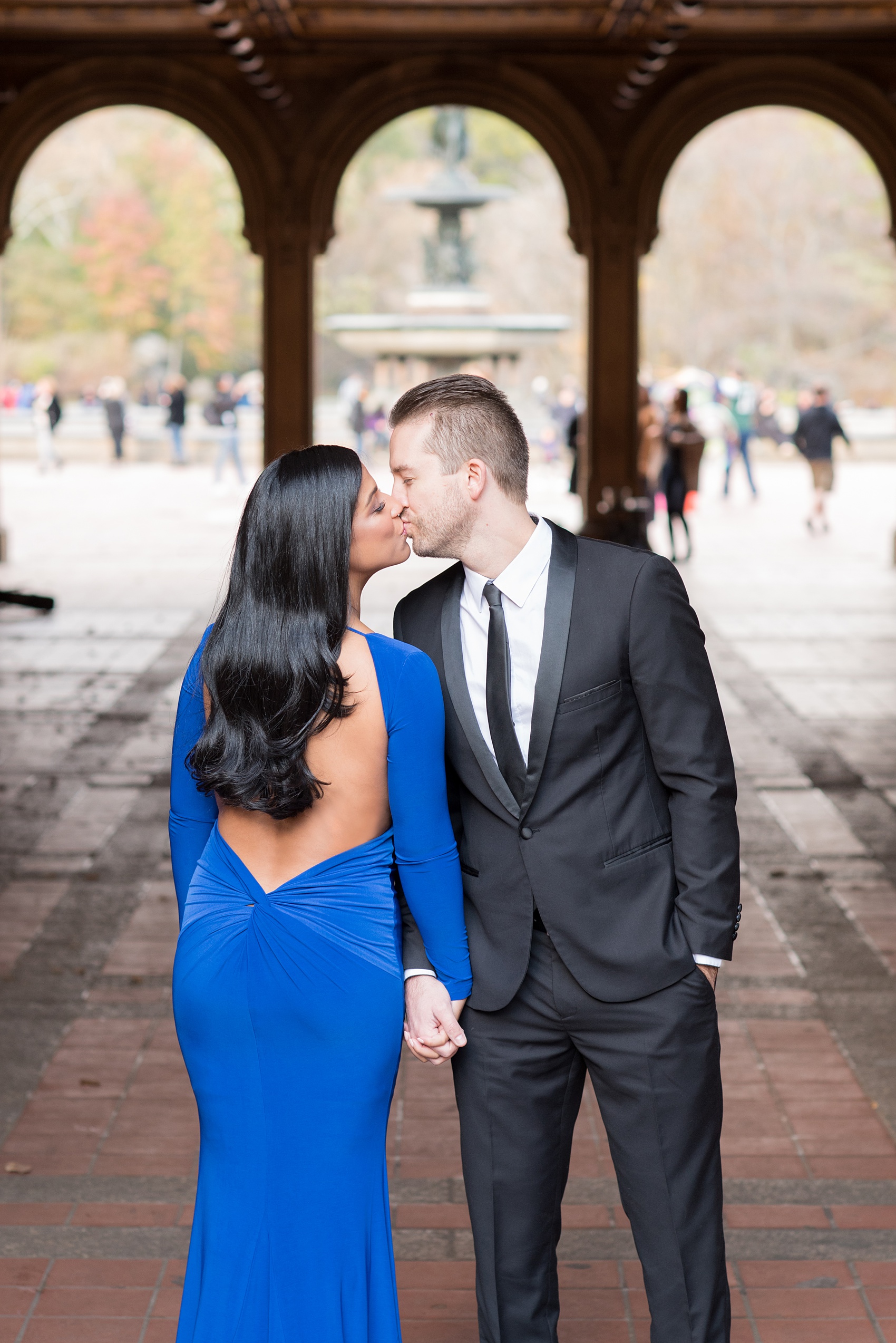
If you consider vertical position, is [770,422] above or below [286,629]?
above

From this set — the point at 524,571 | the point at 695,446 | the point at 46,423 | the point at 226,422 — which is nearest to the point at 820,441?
the point at 695,446

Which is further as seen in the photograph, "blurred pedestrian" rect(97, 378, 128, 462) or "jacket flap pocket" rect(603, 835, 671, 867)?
"blurred pedestrian" rect(97, 378, 128, 462)

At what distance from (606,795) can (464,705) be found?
0.26 m

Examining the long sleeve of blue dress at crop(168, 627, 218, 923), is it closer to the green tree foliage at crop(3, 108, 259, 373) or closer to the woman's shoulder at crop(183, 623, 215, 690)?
the woman's shoulder at crop(183, 623, 215, 690)

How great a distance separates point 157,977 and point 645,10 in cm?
1049

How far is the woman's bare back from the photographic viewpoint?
7.43 ft

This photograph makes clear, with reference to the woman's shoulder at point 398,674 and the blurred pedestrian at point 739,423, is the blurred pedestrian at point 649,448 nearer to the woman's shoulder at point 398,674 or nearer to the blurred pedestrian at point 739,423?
the blurred pedestrian at point 739,423

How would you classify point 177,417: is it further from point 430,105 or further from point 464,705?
point 464,705

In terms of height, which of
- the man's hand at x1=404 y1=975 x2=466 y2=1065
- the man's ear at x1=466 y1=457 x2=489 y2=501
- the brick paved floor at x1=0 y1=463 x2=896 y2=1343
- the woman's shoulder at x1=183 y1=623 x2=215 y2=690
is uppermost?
the man's ear at x1=466 y1=457 x2=489 y2=501

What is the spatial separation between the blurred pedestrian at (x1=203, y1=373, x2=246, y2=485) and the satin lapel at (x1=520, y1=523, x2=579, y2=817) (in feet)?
70.4

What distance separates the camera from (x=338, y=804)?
7.55ft

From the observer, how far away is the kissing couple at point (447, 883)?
226cm

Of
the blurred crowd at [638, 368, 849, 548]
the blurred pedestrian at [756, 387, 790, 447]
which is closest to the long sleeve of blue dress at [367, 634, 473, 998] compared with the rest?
the blurred crowd at [638, 368, 849, 548]

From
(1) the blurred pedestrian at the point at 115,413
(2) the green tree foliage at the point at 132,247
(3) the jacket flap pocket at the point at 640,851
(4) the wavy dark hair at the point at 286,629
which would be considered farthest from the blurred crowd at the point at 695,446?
(2) the green tree foliage at the point at 132,247
